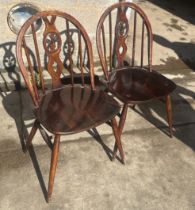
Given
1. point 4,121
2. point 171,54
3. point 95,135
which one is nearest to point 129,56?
point 171,54

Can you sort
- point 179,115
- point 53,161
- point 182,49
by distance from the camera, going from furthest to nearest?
1. point 182,49
2. point 179,115
3. point 53,161

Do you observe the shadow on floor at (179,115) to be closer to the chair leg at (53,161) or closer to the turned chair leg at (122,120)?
the turned chair leg at (122,120)

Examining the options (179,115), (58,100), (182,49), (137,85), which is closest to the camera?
(58,100)

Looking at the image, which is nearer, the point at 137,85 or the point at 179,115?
the point at 137,85

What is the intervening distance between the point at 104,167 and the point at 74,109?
62 cm

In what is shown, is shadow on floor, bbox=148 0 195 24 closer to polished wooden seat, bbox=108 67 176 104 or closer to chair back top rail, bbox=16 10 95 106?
chair back top rail, bbox=16 10 95 106

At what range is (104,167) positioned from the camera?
2.54 metres

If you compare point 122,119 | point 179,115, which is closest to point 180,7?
point 179,115

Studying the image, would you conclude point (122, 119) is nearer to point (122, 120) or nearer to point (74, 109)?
point (122, 120)

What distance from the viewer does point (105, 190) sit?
2357 millimetres

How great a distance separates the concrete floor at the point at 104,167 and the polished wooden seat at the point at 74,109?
535 mm

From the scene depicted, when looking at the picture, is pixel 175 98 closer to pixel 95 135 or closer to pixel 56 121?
pixel 95 135

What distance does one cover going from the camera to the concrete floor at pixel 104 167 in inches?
89.8

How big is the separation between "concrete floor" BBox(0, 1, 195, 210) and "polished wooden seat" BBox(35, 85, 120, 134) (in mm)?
535
